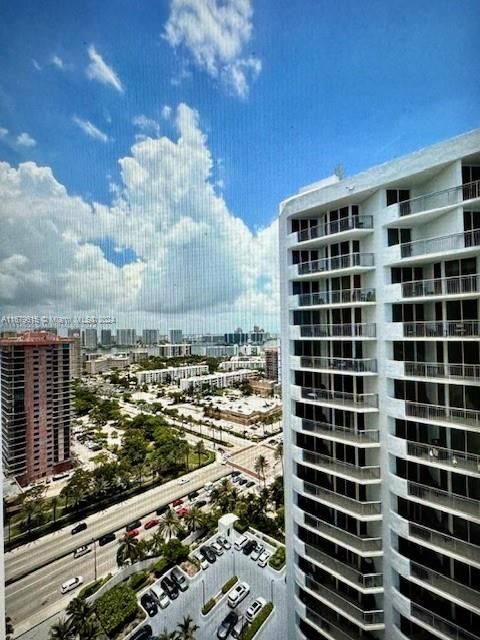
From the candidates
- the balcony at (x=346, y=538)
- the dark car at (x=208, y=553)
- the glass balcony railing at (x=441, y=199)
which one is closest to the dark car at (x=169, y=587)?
the dark car at (x=208, y=553)

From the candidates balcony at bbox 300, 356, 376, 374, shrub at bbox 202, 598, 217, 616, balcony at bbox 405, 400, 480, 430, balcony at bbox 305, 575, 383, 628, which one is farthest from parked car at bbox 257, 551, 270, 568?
balcony at bbox 405, 400, 480, 430

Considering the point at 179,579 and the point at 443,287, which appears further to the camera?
the point at 179,579

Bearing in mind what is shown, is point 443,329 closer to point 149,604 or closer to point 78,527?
point 149,604

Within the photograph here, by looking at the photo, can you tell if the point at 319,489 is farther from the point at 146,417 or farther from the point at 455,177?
the point at 146,417

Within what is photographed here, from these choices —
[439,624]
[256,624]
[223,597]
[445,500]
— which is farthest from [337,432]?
[223,597]

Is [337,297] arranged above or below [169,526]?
above

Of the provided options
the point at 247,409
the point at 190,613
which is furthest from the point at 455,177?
the point at 247,409
